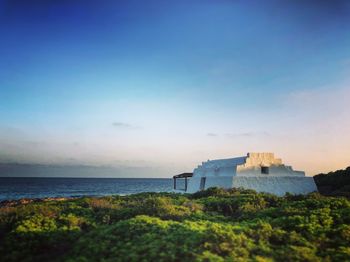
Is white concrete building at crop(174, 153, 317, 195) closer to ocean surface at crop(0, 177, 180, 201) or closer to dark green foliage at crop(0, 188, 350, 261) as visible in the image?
dark green foliage at crop(0, 188, 350, 261)

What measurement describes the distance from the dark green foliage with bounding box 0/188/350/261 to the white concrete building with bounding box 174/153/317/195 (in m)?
16.0

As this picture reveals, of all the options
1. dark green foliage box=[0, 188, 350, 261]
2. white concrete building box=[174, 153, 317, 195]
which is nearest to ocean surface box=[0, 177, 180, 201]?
white concrete building box=[174, 153, 317, 195]

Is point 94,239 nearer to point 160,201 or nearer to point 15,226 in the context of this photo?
point 15,226

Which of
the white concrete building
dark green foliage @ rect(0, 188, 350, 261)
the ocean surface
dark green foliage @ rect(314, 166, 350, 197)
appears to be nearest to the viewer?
dark green foliage @ rect(0, 188, 350, 261)

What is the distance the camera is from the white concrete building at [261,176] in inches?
1168

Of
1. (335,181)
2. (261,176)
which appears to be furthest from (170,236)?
(335,181)

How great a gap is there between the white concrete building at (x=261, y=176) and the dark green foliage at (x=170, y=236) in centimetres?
1602

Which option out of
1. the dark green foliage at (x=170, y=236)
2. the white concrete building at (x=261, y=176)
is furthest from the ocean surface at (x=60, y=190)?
the dark green foliage at (x=170, y=236)

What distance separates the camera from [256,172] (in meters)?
30.6

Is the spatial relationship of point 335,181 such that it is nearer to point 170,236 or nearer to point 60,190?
point 170,236

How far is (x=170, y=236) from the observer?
941 centimetres

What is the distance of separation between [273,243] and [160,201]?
5.84 m

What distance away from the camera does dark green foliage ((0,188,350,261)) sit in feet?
28.2

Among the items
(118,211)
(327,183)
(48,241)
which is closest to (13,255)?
(48,241)
